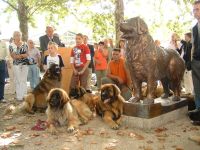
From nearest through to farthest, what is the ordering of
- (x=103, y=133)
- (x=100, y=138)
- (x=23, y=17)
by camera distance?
(x=100, y=138), (x=103, y=133), (x=23, y=17)

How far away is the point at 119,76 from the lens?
9516 millimetres

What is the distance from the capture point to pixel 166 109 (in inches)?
307

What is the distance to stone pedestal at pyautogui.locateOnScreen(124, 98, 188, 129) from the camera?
732cm

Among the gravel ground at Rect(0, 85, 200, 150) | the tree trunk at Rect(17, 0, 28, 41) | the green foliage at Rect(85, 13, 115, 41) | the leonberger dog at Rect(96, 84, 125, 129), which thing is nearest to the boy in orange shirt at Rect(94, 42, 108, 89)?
the leonberger dog at Rect(96, 84, 125, 129)

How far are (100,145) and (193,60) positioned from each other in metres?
3.19

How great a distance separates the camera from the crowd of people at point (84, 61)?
8.05m

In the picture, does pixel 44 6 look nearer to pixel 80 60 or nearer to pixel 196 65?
pixel 80 60

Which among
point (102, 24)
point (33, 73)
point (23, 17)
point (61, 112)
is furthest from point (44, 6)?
point (61, 112)

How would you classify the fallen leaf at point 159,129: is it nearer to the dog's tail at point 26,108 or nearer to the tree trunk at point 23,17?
the dog's tail at point 26,108

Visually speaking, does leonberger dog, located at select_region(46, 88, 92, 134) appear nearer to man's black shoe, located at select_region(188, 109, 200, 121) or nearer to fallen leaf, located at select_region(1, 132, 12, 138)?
fallen leaf, located at select_region(1, 132, 12, 138)

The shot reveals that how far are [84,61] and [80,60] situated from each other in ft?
0.40

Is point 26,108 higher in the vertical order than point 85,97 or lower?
lower

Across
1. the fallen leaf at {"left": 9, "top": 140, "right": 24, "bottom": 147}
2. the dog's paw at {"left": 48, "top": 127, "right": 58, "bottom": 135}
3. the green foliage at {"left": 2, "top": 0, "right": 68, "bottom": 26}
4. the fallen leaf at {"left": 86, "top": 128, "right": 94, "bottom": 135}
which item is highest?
the green foliage at {"left": 2, "top": 0, "right": 68, "bottom": 26}

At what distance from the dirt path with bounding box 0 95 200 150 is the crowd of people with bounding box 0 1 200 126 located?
Answer: 1.20 m
